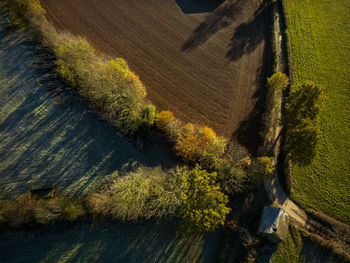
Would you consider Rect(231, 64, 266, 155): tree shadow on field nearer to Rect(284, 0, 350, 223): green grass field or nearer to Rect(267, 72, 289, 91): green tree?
Rect(267, 72, 289, 91): green tree

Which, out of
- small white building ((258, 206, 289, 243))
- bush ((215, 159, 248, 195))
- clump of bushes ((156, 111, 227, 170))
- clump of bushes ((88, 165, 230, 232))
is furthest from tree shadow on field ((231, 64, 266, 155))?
clump of bushes ((88, 165, 230, 232))

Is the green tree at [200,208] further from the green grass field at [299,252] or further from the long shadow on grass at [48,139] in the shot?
the green grass field at [299,252]

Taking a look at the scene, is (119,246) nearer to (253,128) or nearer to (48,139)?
(48,139)

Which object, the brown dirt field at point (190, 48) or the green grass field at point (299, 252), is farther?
the brown dirt field at point (190, 48)

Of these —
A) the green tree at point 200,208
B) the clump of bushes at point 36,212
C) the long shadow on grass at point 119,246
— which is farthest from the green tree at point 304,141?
the clump of bushes at point 36,212

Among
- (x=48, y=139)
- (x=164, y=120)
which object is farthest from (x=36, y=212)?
(x=164, y=120)

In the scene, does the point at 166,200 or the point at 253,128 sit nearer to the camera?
the point at 166,200

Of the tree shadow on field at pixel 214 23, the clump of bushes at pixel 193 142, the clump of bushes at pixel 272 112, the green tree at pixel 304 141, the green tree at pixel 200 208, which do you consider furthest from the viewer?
the tree shadow on field at pixel 214 23
